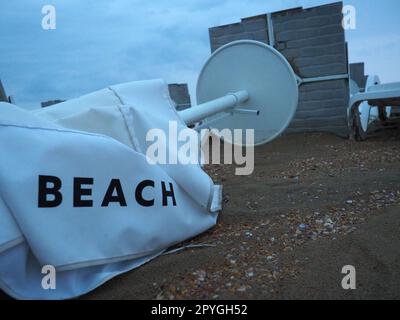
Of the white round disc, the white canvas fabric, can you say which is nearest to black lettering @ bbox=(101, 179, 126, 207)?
the white canvas fabric

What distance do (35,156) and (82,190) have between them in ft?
0.65

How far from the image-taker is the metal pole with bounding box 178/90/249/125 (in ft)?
9.28

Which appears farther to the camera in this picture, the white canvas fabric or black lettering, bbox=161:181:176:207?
black lettering, bbox=161:181:176:207

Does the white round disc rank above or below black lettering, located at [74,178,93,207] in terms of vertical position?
above

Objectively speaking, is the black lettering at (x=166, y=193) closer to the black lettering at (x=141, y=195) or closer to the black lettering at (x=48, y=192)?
the black lettering at (x=141, y=195)

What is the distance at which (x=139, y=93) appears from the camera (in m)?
1.91

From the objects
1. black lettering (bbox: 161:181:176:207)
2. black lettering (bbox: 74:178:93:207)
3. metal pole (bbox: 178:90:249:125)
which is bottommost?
black lettering (bbox: 161:181:176:207)

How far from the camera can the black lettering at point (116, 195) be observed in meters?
1.38

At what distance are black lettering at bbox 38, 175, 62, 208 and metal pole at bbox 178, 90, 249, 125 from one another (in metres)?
1.55

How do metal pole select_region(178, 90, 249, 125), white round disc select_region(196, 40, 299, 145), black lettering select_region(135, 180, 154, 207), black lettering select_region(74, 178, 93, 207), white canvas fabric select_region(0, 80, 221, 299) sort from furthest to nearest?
white round disc select_region(196, 40, 299, 145) < metal pole select_region(178, 90, 249, 125) < black lettering select_region(135, 180, 154, 207) < black lettering select_region(74, 178, 93, 207) < white canvas fabric select_region(0, 80, 221, 299)

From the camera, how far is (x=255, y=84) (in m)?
3.64

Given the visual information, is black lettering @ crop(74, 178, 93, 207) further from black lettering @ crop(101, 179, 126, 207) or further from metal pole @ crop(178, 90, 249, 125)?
metal pole @ crop(178, 90, 249, 125)

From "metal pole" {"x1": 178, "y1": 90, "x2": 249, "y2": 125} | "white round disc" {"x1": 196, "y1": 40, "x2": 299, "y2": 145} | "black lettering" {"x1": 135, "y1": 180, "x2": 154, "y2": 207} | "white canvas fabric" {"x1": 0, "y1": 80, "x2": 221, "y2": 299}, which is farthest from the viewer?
"white round disc" {"x1": 196, "y1": 40, "x2": 299, "y2": 145}

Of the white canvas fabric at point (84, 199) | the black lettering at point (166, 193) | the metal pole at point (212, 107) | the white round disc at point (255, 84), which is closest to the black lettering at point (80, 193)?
the white canvas fabric at point (84, 199)
